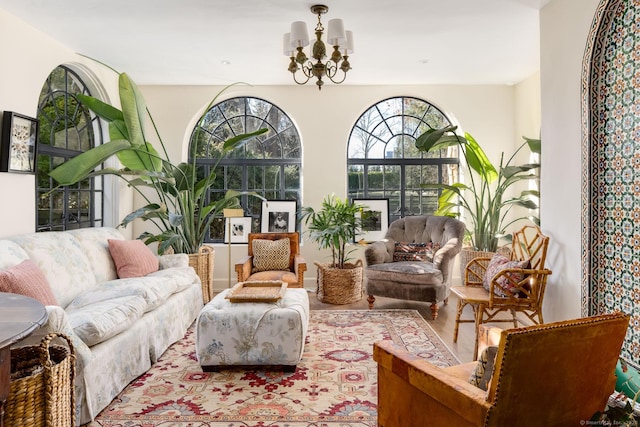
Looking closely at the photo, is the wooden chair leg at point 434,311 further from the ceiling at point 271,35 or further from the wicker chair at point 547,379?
the wicker chair at point 547,379

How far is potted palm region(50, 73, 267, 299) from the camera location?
3.94 m

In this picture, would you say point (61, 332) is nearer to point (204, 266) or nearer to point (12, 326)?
point (12, 326)

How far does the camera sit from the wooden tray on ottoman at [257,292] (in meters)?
3.19

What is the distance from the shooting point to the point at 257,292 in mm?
3369

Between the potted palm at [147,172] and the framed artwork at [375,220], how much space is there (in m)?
1.82

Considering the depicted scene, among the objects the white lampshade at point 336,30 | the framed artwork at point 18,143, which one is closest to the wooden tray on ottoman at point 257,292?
the white lampshade at point 336,30

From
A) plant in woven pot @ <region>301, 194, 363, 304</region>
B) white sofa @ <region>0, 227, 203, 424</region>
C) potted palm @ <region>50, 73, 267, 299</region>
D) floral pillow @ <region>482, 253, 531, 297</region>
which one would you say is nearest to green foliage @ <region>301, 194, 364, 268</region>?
plant in woven pot @ <region>301, 194, 363, 304</region>

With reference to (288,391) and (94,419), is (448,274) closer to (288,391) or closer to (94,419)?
(288,391)

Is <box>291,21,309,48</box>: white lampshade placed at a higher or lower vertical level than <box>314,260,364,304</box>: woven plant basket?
higher

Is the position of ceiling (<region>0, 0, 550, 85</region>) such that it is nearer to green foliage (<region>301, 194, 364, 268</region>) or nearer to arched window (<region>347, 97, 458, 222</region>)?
arched window (<region>347, 97, 458, 222</region>)

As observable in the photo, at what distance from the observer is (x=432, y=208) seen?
620cm

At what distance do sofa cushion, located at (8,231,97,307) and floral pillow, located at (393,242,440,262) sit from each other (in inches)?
124

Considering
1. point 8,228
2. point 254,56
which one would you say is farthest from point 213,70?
point 8,228

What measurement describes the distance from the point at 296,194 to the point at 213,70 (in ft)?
6.52
